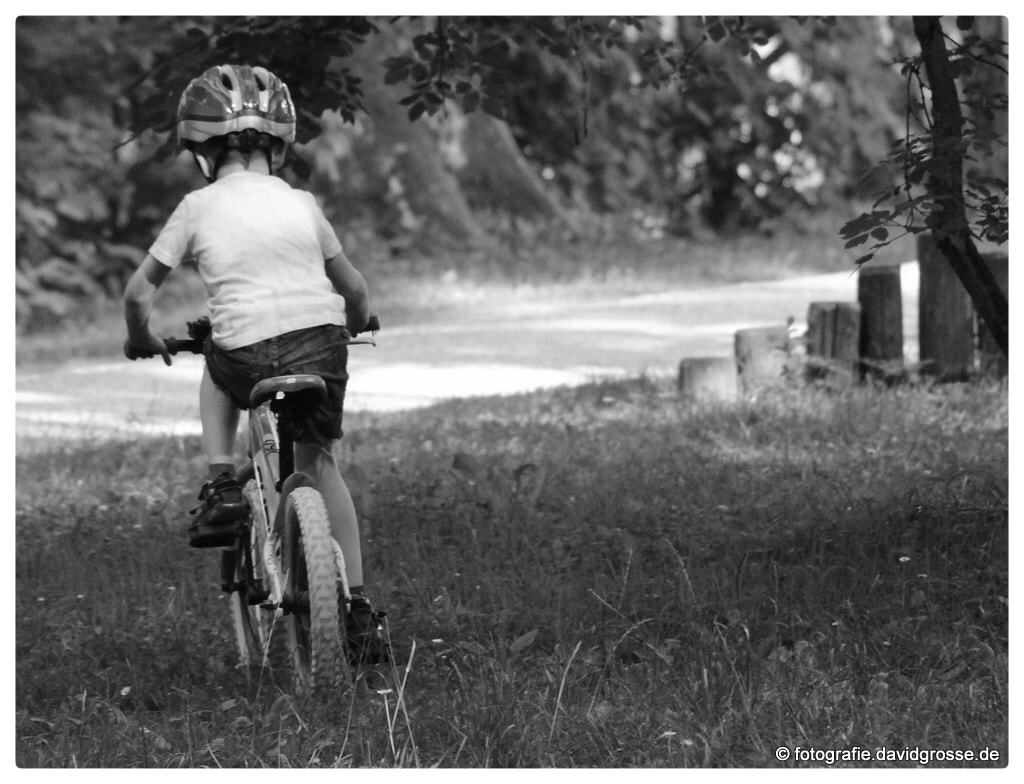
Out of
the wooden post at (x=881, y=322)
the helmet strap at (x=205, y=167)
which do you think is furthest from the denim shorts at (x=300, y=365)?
the wooden post at (x=881, y=322)

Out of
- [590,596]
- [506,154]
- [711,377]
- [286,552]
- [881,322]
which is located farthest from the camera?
[506,154]

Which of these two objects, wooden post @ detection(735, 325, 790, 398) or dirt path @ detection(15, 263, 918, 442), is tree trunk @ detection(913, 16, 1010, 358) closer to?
wooden post @ detection(735, 325, 790, 398)

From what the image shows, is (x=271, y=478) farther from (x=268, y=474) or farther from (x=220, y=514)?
(x=220, y=514)

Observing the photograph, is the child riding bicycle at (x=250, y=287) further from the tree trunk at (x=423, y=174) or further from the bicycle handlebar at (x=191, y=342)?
the tree trunk at (x=423, y=174)

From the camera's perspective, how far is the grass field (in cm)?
378

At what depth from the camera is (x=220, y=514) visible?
13.5 ft

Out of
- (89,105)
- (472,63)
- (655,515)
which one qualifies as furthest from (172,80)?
(89,105)

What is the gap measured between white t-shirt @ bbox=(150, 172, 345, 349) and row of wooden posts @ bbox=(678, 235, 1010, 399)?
175 inches

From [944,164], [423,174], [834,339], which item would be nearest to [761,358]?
[834,339]

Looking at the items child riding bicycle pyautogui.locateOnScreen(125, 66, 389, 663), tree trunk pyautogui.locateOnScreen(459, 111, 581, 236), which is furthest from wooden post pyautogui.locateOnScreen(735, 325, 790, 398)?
tree trunk pyautogui.locateOnScreen(459, 111, 581, 236)

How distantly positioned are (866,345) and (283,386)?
5.22m

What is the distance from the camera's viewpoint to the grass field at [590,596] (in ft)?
12.4

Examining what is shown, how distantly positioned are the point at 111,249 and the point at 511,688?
12202 mm

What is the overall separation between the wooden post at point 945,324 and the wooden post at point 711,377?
103 centimetres
